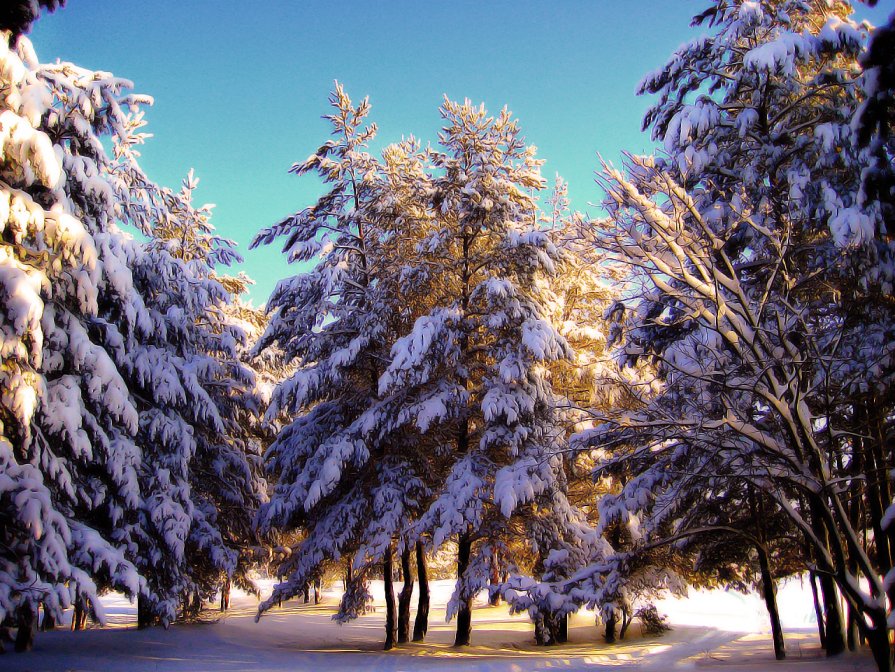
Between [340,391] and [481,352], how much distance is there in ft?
13.7

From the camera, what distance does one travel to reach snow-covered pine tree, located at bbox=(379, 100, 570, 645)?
12977 mm

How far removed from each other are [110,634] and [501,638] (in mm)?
10937

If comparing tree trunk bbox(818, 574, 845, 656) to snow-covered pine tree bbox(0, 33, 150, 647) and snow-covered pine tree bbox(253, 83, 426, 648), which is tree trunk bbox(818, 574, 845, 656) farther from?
snow-covered pine tree bbox(0, 33, 150, 647)

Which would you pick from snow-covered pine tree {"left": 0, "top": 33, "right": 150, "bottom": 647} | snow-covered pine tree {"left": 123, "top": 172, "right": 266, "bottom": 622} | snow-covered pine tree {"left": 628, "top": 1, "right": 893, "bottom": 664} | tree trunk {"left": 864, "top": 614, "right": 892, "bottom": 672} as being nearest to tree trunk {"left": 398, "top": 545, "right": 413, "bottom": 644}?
snow-covered pine tree {"left": 123, "top": 172, "right": 266, "bottom": 622}

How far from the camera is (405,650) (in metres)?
14.8

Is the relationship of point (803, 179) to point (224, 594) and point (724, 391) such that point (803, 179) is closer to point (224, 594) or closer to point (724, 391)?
point (724, 391)

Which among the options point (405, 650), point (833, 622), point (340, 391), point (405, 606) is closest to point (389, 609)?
point (405, 606)

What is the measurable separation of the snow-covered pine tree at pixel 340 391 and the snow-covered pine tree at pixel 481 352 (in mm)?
1289

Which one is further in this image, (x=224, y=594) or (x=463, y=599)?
(x=224, y=594)

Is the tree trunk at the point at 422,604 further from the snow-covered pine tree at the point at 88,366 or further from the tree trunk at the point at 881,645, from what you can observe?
the tree trunk at the point at 881,645

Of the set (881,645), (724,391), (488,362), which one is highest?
(488,362)

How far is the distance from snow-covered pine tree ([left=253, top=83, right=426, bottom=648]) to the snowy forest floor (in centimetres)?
167

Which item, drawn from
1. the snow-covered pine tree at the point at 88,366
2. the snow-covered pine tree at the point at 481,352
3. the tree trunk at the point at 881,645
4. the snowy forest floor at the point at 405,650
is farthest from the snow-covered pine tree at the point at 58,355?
the tree trunk at the point at 881,645

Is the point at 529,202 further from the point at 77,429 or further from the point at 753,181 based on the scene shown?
the point at 77,429
